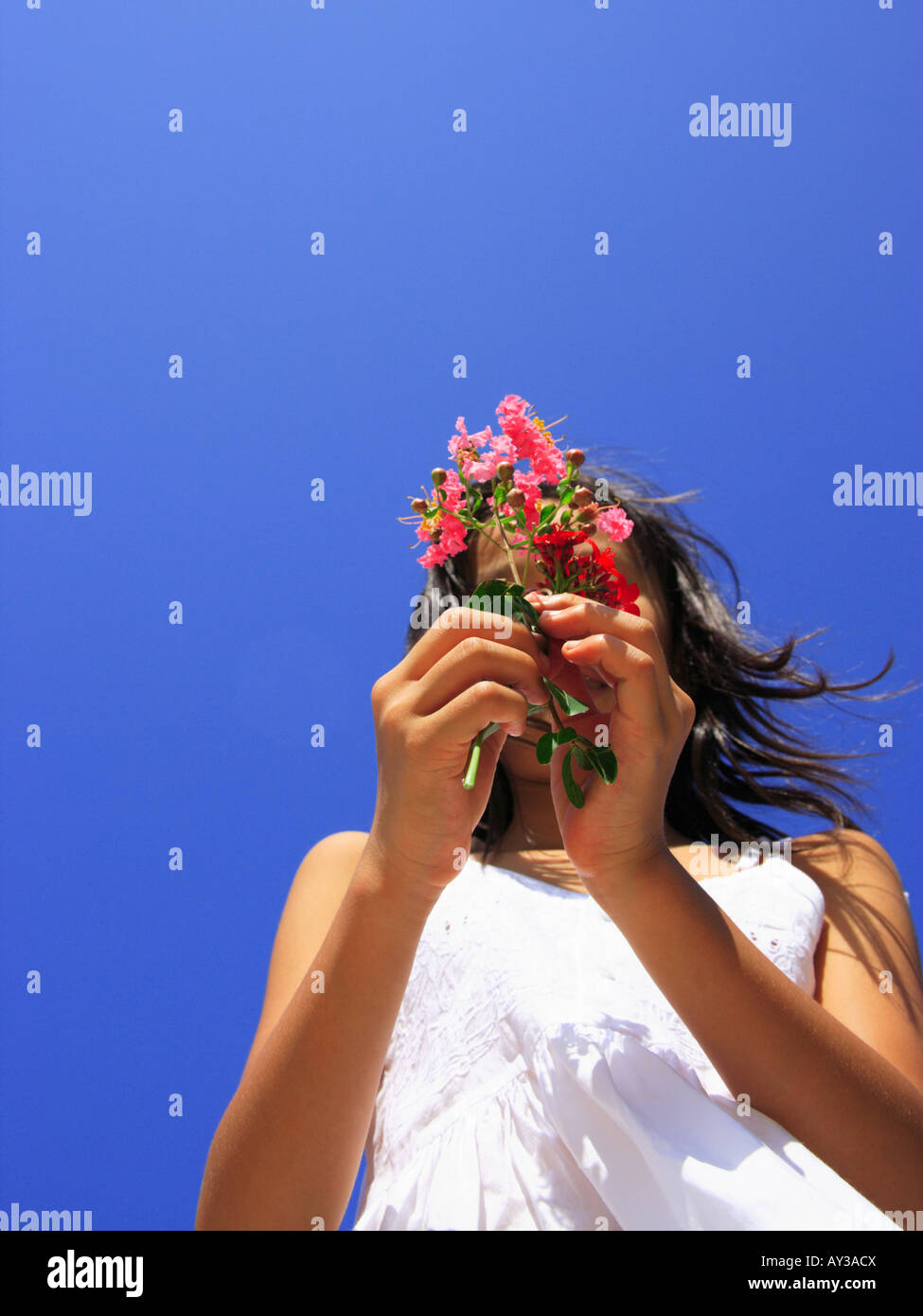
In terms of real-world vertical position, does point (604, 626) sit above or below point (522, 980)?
above

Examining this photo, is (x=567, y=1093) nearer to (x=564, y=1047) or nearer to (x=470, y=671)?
(x=564, y=1047)

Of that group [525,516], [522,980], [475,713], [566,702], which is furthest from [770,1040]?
[525,516]

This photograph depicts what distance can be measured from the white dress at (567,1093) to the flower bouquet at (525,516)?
1.86 ft

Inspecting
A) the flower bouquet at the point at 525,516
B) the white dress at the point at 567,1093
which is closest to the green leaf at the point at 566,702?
the flower bouquet at the point at 525,516

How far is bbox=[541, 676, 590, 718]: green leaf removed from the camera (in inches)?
72.4

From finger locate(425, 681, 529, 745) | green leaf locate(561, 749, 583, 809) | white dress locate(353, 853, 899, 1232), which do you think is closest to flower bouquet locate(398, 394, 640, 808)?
green leaf locate(561, 749, 583, 809)

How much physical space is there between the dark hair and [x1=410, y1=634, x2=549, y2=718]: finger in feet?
4.63

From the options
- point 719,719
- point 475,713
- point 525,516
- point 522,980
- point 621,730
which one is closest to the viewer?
point 475,713

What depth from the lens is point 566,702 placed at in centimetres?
186

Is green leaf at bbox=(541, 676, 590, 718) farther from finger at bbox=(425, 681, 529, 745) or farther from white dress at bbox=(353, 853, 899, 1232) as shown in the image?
white dress at bbox=(353, 853, 899, 1232)

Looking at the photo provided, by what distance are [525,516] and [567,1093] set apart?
1.15 m

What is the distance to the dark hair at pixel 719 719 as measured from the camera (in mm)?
3318

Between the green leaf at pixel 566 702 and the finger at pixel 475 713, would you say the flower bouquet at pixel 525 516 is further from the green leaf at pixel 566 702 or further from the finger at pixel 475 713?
the finger at pixel 475 713
